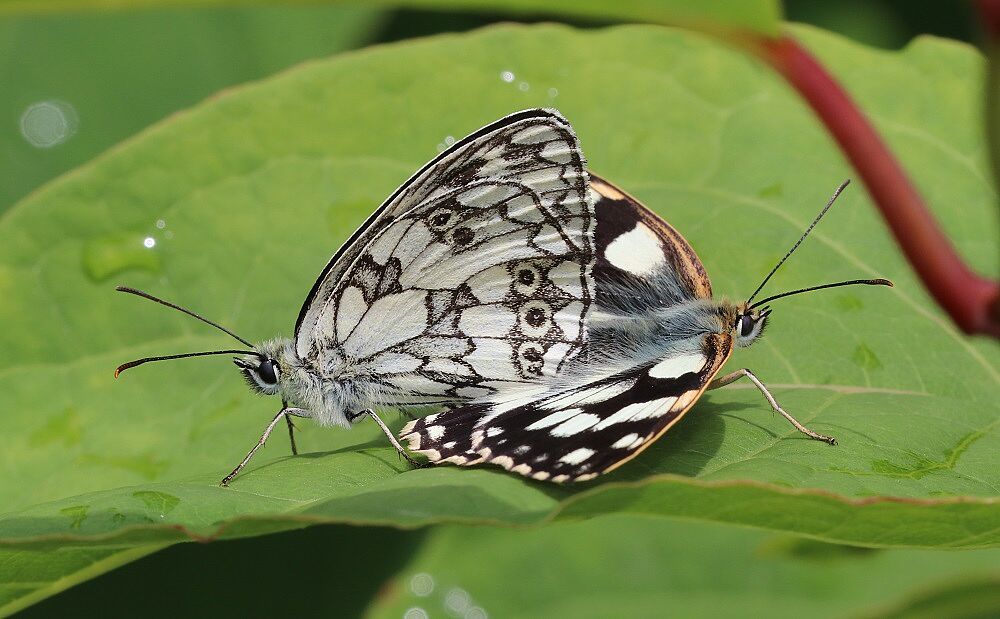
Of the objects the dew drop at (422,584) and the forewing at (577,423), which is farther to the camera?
the dew drop at (422,584)

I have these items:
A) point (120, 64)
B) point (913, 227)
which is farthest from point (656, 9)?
point (120, 64)

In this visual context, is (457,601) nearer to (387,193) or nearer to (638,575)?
(638,575)

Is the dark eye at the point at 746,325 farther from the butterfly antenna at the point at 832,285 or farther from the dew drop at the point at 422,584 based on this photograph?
the dew drop at the point at 422,584

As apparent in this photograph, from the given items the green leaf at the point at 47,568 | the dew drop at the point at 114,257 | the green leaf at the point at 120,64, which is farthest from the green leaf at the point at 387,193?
the green leaf at the point at 120,64

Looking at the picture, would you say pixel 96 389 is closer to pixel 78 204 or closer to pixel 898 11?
pixel 78 204

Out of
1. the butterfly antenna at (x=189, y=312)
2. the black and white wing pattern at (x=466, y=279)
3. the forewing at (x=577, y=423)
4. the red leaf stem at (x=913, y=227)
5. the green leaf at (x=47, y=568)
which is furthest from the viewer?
the butterfly antenna at (x=189, y=312)

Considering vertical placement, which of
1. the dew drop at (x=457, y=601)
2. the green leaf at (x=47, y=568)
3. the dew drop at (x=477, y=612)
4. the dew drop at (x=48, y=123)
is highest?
the dew drop at (x=48, y=123)

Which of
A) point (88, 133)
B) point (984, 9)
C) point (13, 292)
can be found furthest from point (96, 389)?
point (984, 9)
